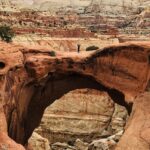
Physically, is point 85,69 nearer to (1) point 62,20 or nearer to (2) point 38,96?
(2) point 38,96

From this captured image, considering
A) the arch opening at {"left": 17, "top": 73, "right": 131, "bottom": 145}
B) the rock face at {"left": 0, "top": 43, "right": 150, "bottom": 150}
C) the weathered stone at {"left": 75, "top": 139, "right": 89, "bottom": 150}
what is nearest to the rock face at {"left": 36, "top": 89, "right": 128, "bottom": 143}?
the weathered stone at {"left": 75, "top": 139, "right": 89, "bottom": 150}

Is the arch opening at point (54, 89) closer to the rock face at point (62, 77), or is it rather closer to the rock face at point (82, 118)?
the rock face at point (62, 77)

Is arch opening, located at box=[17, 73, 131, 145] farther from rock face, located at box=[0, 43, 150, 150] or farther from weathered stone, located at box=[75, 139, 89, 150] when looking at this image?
weathered stone, located at box=[75, 139, 89, 150]

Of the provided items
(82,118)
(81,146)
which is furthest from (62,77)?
(82,118)

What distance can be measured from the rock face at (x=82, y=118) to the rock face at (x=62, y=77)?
15.5 metres

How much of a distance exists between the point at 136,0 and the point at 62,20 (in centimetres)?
7356

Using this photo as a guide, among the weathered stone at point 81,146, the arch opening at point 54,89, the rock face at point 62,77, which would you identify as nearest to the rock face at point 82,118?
the weathered stone at point 81,146

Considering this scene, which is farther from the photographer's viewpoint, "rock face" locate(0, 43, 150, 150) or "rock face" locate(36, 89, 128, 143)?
"rock face" locate(36, 89, 128, 143)

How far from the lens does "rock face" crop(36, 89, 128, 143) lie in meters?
39.4

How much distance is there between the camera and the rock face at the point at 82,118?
129ft

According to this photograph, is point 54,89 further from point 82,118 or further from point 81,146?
point 82,118

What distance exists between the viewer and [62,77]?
2172 centimetres

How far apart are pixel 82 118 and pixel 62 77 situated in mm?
22858

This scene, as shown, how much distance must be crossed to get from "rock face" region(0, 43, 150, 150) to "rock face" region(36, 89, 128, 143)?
610 inches
